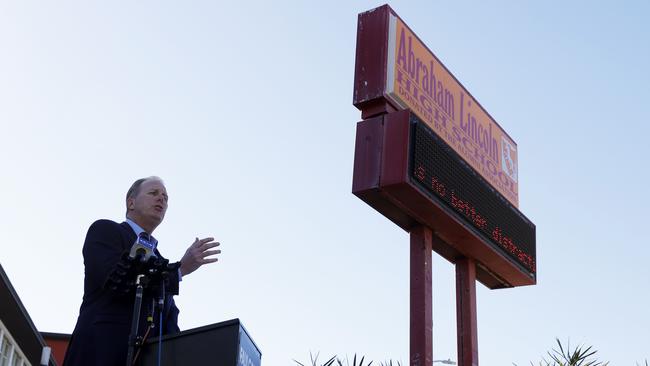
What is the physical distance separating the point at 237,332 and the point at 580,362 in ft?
42.7

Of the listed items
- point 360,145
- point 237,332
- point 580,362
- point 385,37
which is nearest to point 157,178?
point 237,332

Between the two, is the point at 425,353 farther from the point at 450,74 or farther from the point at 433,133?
the point at 450,74

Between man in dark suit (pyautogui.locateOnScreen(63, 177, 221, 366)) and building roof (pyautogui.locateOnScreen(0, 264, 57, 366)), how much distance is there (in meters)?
14.1

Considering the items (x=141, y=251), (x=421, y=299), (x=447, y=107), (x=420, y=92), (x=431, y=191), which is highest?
(x=447, y=107)

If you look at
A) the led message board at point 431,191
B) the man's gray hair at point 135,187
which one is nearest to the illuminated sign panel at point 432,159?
the led message board at point 431,191

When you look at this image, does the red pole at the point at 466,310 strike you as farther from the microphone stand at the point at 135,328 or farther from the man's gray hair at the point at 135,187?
the microphone stand at the point at 135,328

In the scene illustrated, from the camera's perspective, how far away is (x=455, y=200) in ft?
32.5

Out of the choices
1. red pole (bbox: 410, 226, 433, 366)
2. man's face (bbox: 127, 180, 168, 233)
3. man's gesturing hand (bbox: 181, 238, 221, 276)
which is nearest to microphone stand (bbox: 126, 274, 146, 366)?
man's gesturing hand (bbox: 181, 238, 221, 276)

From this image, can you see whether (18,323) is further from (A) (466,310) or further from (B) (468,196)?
(B) (468,196)

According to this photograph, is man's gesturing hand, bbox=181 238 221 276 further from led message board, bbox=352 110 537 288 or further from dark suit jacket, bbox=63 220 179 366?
led message board, bbox=352 110 537 288

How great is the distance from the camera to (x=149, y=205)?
4.46 metres

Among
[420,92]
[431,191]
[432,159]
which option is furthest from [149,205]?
[420,92]

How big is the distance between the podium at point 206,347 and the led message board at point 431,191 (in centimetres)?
541

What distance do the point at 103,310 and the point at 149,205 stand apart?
60 centimetres
